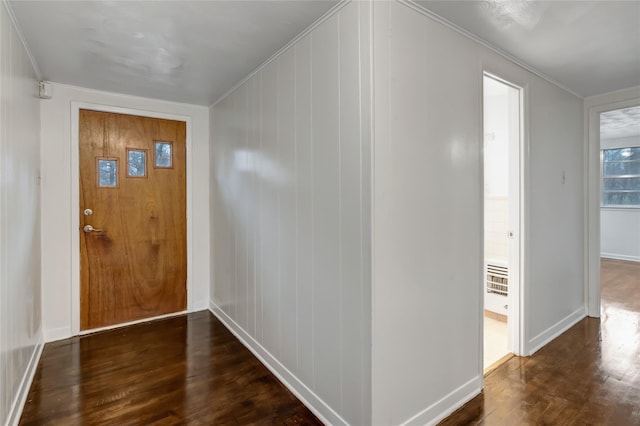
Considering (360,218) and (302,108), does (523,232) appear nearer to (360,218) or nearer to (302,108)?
(360,218)

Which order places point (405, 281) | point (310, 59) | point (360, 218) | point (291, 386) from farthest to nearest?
point (291, 386) → point (310, 59) → point (405, 281) → point (360, 218)

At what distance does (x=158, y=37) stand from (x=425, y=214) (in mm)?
1986

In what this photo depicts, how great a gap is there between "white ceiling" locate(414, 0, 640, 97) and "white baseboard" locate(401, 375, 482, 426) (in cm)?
220

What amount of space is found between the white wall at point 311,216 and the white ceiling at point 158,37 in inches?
7.2

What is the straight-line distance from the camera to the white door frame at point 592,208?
132 inches

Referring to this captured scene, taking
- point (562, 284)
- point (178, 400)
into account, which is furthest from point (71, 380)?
point (562, 284)

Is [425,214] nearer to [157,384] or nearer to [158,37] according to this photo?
[158,37]

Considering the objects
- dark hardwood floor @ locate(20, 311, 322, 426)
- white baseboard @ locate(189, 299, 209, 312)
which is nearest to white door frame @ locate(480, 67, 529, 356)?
dark hardwood floor @ locate(20, 311, 322, 426)

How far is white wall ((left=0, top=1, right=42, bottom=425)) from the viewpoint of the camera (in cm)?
166

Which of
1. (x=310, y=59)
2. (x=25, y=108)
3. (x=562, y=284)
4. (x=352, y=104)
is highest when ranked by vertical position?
(x=310, y=59)

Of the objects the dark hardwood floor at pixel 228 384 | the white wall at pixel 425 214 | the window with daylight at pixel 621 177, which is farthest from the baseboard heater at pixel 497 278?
the window with daylight at pixel 621 177

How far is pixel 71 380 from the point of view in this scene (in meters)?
2.30

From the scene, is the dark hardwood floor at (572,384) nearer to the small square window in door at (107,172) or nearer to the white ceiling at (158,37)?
the white ceiling at (158,37)

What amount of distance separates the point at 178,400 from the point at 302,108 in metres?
2.01
